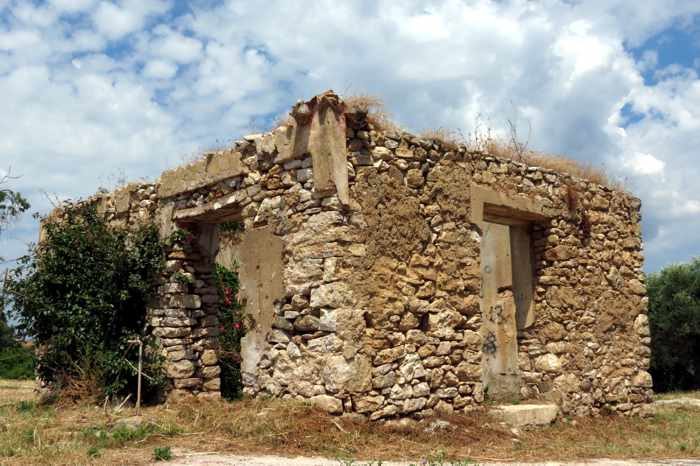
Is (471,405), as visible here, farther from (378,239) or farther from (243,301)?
(243,301)

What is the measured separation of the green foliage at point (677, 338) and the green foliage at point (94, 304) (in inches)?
548

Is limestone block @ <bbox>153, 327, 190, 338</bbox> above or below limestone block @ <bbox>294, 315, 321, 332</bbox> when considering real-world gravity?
below

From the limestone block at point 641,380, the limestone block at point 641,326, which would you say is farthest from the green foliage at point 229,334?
the limestone block at point 641,326

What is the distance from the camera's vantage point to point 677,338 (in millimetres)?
17672

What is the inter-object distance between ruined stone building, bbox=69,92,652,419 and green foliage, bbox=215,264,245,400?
0.94 metres

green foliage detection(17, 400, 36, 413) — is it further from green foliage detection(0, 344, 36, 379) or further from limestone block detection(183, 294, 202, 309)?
green foliage detection(0, 344, 36, 379)

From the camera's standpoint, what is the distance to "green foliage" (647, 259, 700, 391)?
17578 millimetres

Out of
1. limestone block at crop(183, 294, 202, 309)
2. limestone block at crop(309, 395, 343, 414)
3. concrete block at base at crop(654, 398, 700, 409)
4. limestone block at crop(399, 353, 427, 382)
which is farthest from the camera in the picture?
concrete block at base at crop(654, 398, 700, 409)

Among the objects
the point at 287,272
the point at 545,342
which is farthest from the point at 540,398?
the point at 287,272

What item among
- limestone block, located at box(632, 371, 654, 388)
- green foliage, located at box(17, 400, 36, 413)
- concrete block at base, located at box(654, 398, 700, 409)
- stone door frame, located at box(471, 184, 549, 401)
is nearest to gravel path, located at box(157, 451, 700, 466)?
stone door frame, located at box(471, 184, 549, 401)

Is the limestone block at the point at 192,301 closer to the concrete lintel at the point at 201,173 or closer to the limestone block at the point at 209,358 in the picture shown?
the limestone block at the point at 209,358

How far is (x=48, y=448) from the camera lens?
5.41m

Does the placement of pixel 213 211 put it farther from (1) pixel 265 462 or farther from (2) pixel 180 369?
(1) pixel 265 462

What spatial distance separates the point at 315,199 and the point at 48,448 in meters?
3.03
